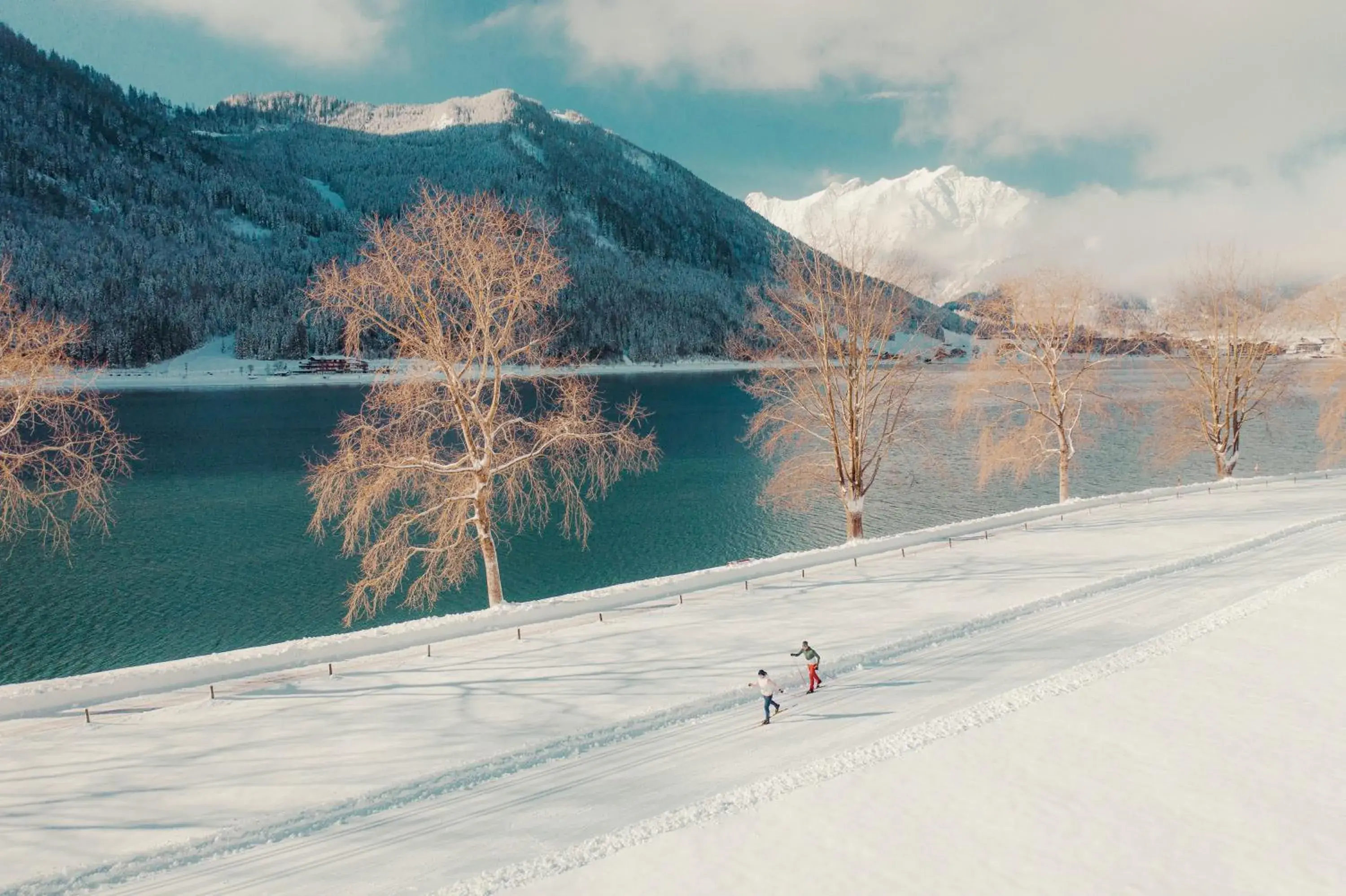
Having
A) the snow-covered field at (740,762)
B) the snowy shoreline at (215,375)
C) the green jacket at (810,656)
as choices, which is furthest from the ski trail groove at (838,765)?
the snowy shoreline at (215,375)

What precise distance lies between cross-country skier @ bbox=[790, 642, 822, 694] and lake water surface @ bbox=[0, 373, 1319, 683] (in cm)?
1957

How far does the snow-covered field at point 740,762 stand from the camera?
9.58m

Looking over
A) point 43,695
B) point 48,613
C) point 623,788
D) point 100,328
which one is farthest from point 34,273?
point 623,788

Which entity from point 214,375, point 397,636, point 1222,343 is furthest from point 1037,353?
point 214,375

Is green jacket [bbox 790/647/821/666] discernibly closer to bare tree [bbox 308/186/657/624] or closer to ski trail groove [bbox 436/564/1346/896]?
ski trail groove [bbox 436/564/1346/896]

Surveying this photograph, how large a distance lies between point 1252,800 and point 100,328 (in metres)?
208

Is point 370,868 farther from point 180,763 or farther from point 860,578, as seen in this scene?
point 860,578

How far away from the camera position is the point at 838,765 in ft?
39.6

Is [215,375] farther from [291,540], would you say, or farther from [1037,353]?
[1037,353]

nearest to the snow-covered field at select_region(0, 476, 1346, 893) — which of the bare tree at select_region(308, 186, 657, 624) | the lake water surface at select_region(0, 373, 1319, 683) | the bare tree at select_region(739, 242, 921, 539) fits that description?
the bare tree at select_region(308, 186, 657, 624)

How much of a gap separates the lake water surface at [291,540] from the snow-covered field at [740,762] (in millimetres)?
14548

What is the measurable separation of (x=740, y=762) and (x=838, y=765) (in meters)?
1.69

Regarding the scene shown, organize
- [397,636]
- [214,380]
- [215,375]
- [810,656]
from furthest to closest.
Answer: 1. [215,375]
2. [214,380]
3. [397,636]
4. [810,656]

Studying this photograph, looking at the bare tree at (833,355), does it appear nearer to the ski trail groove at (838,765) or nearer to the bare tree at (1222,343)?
the ski trail groove at (838,765)
